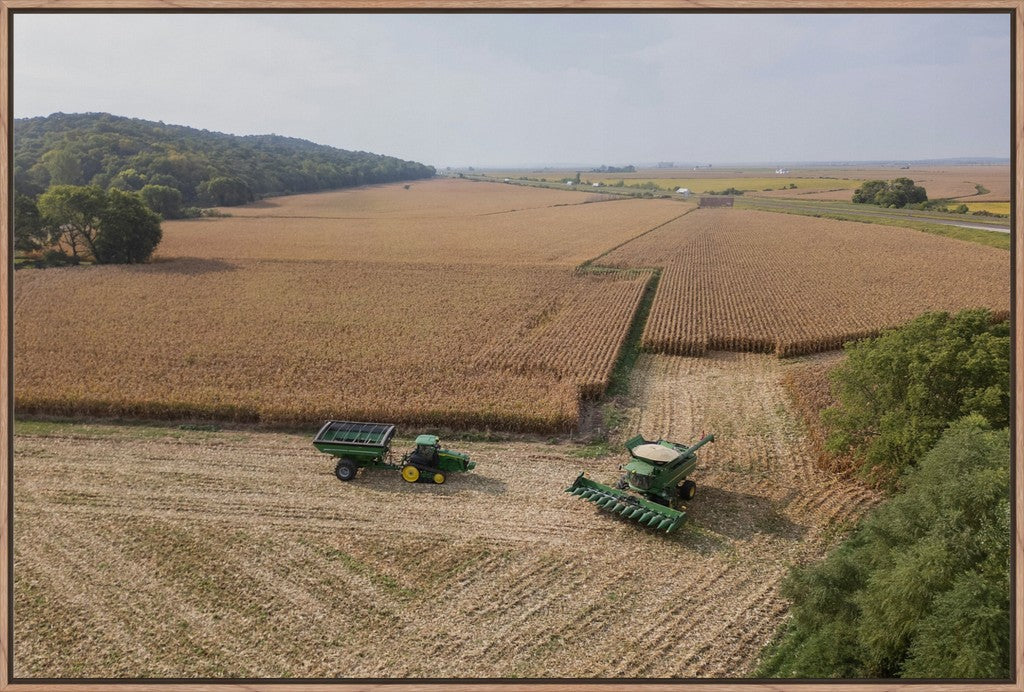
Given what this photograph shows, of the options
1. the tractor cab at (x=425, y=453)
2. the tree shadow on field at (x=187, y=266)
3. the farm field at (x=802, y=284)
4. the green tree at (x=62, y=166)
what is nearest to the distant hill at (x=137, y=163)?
the green tree at (x=62, y=166)

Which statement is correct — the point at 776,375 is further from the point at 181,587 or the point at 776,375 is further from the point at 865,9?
the point at 181,587

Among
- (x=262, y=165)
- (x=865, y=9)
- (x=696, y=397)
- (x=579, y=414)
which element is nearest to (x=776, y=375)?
(x=696, y=397)

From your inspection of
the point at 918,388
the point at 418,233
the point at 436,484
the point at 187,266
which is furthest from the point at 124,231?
the point at 918,388

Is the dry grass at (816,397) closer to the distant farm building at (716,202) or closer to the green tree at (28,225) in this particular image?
the green tree at (28,225)

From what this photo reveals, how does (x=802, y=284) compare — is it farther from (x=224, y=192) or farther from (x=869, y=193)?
(x=224, y=192)

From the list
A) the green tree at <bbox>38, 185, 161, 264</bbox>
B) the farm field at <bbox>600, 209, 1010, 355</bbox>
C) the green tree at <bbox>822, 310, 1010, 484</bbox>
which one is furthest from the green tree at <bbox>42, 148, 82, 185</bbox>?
the green tree at <bbox>822, 310, 1010, 484</bbox>

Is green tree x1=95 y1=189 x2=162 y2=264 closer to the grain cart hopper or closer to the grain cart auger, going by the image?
the grain cart hopper
